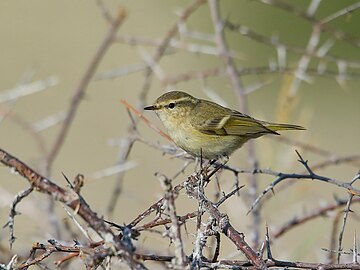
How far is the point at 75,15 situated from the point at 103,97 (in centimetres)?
211

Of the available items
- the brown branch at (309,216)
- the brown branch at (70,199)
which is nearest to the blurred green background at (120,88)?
the brown branch at (309,216)

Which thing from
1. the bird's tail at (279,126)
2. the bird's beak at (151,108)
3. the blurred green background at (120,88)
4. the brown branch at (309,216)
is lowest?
the brown branch at (309,216)

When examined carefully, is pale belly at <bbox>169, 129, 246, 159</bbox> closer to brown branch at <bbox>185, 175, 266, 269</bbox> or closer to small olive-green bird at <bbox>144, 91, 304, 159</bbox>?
small olive-green bird at <bbox>144, 91, 304, 159</bbox>

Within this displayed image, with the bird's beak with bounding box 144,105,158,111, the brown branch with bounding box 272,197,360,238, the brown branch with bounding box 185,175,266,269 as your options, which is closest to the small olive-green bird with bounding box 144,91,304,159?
the bird's beak with bounding box 144,105,158,111

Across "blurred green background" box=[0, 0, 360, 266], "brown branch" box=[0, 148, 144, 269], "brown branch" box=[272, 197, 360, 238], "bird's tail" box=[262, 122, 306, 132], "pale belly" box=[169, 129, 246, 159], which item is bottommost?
"brown branch" box=[0, 148, 144, 269]

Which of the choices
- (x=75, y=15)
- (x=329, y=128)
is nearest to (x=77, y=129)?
(x=75, y=15)

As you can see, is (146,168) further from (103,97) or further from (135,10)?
(135,10)

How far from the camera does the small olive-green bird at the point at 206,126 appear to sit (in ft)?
14.0

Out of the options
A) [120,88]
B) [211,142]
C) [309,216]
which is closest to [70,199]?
[309,216]

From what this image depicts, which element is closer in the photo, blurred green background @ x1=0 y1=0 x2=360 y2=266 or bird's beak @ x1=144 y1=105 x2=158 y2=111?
bird's beak @ x1=144 y1=105 x2=158 y2=111

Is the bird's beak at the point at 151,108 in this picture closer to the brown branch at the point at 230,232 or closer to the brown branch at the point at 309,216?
the brown branch at the point at 309,216

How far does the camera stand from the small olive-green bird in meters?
4.27

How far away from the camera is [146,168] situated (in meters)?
9.58

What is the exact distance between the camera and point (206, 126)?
448cm
